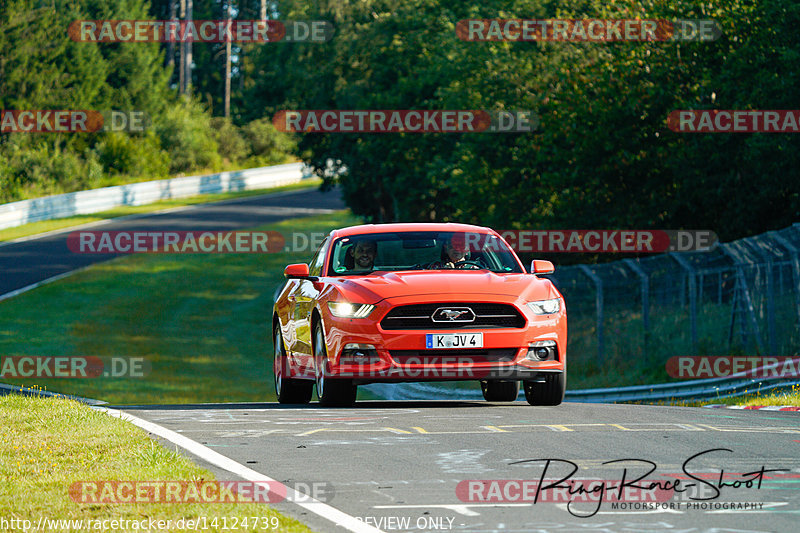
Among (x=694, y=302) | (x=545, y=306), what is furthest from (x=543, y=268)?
(x=694, y=302)

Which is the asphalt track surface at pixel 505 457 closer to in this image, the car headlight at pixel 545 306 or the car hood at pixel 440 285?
the car headlight at pixel 545 306

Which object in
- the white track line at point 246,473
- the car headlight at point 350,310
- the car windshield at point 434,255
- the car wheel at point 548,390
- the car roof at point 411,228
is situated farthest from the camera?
the car roof at point 411,228

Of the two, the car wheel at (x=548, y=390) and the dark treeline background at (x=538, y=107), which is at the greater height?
the dark treeline background at (x=538, y=107)

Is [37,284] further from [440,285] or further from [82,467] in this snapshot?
[82,467]

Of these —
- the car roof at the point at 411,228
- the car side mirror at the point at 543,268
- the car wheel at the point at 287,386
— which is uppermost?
the car roof at the point at 411,228

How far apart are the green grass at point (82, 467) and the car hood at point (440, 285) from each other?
248 centimetres

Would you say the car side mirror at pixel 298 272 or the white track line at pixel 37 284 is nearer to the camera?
the car side mirror at pixel 298 272

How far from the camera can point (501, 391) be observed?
1448 centimetres

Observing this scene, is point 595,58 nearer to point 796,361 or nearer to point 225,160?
point 796,361

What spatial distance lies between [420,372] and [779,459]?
3.85 metres

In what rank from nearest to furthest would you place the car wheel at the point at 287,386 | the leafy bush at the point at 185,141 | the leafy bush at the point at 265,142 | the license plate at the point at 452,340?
the license plate at the point at 452,340 < the car wheel at the point at 287,386 < the leafy bush at the point at 185,141 < the leafy bush at the point at 265,142

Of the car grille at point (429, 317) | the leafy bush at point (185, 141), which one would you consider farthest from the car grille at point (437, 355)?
the leafy bush at point (185, 141)

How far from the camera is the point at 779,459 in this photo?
8852 mm

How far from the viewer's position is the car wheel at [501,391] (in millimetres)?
14375
